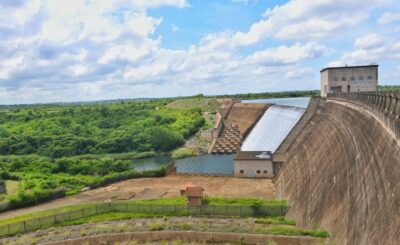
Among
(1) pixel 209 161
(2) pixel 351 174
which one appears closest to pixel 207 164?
(1) pixel 209 161

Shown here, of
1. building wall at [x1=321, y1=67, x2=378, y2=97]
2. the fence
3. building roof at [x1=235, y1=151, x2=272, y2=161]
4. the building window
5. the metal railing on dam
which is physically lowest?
the fence

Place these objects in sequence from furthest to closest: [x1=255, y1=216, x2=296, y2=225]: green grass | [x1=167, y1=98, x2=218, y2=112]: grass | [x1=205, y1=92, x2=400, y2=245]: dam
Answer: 1. [x1=167, y1=98, x2=218, y2=112]: grass
2. [x1=255, y1=216, x2=296, y2=225]: green grass
3. [x1=205, y1=92, x2=400, y2=245]: dam

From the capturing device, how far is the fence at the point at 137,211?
26.3 m

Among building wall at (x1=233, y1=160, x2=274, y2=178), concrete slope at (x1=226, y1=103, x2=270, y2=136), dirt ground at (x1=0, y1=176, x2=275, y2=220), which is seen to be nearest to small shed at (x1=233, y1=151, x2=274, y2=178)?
building wall at (x1=233, y1=160, x2=274, y2=178)

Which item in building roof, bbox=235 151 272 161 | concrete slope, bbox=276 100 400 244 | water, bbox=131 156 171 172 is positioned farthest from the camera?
water, bbox=131 156 171 172

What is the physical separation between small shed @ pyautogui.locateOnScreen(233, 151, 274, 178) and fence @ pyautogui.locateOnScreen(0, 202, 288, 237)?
1209 cm

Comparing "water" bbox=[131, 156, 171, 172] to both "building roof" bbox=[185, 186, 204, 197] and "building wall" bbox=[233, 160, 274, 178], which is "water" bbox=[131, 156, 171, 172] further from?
"building roof" bbox=[185, 186, 204, 197]

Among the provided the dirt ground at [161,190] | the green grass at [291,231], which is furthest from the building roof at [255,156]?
the green grass at [291,231]

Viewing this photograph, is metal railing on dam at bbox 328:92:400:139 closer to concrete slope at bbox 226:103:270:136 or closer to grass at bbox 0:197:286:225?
grass at bbox 0:197:286:225

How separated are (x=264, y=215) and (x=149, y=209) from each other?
942 cm

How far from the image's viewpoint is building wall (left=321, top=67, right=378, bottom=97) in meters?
46.0

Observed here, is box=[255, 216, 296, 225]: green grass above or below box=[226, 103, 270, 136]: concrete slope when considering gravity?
below

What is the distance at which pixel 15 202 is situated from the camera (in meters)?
33.2

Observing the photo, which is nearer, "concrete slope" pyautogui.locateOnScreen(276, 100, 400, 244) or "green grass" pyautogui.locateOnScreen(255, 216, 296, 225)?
"concrete slope" pyautogui.locateOnScreen(276, 100, 400, 244)
